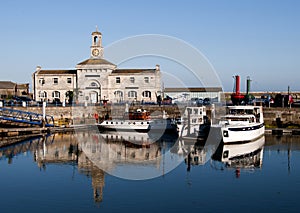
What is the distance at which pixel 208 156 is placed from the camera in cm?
2939

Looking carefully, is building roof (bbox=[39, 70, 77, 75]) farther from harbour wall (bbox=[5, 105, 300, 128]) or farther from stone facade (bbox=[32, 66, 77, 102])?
harbour wall (bbox=[5, 105, 300, 128])

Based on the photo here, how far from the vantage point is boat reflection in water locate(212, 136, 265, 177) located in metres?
26.4

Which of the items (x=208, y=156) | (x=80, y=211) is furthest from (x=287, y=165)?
(x=80, y=211)

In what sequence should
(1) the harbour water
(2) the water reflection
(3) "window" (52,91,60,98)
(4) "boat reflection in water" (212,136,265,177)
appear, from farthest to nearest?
(3) "window" (52,91,60,98)
(4) "boat reflection in water" (212,136,265,177)
(2) the water reflection
(1) the harbour water

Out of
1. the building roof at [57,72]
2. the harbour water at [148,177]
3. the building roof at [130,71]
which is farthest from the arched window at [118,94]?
the harbour water at [148,177]

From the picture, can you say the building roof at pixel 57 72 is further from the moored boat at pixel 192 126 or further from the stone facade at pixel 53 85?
the moored boat at pixel 192 126

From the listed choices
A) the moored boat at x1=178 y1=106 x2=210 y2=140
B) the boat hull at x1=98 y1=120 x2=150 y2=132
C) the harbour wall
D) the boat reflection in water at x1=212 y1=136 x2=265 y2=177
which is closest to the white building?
the harbour wall

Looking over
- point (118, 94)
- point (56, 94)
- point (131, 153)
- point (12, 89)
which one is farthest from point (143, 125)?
point (12, 89)

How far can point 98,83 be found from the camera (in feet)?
198

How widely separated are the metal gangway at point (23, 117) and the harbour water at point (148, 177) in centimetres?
792

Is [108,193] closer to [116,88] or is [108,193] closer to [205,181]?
[205,181]

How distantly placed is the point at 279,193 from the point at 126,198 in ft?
22.8

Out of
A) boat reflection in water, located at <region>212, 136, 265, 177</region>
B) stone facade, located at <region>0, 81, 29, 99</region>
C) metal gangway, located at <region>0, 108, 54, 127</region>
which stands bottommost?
boat reflection in water, located at <region>212, 136, 265, 177</region>

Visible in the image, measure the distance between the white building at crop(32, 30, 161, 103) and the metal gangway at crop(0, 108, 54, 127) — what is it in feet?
41.6
